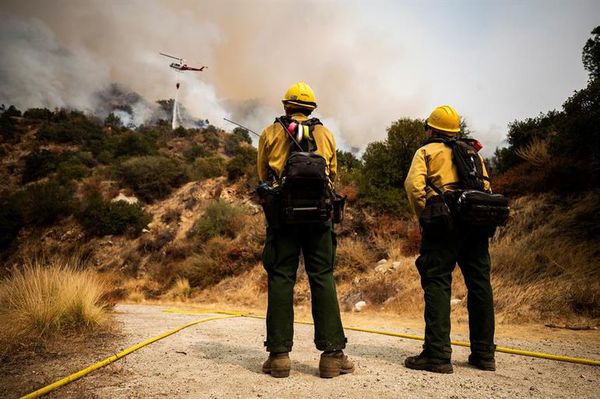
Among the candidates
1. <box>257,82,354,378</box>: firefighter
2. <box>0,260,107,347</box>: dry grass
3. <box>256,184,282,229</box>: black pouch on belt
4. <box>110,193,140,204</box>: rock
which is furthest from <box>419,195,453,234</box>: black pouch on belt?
<box>110,193,140,204</box>: rock

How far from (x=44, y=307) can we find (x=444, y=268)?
3.70 metres

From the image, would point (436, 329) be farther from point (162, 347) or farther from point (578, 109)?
point (578, 109)

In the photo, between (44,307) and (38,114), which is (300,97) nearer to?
(44,307)

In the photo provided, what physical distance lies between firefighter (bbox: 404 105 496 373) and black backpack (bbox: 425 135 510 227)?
51 millimetres

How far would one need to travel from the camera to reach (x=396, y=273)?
8.84 metres

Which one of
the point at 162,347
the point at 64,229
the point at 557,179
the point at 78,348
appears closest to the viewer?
the point at 78,348

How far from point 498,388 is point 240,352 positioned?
2.16 meters

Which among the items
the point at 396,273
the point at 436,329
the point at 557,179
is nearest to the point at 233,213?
the point at 396,273

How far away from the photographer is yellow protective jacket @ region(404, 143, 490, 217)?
305 cm

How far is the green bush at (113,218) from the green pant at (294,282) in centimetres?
1842

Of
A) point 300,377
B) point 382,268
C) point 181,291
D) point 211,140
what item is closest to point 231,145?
point 211,140

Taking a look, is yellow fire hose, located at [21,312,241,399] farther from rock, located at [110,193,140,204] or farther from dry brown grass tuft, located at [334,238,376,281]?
rock, located at [110,193,140,204]

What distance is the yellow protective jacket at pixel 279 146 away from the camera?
302cm

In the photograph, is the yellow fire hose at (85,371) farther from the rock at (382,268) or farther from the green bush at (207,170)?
the green bush at (207,170)
